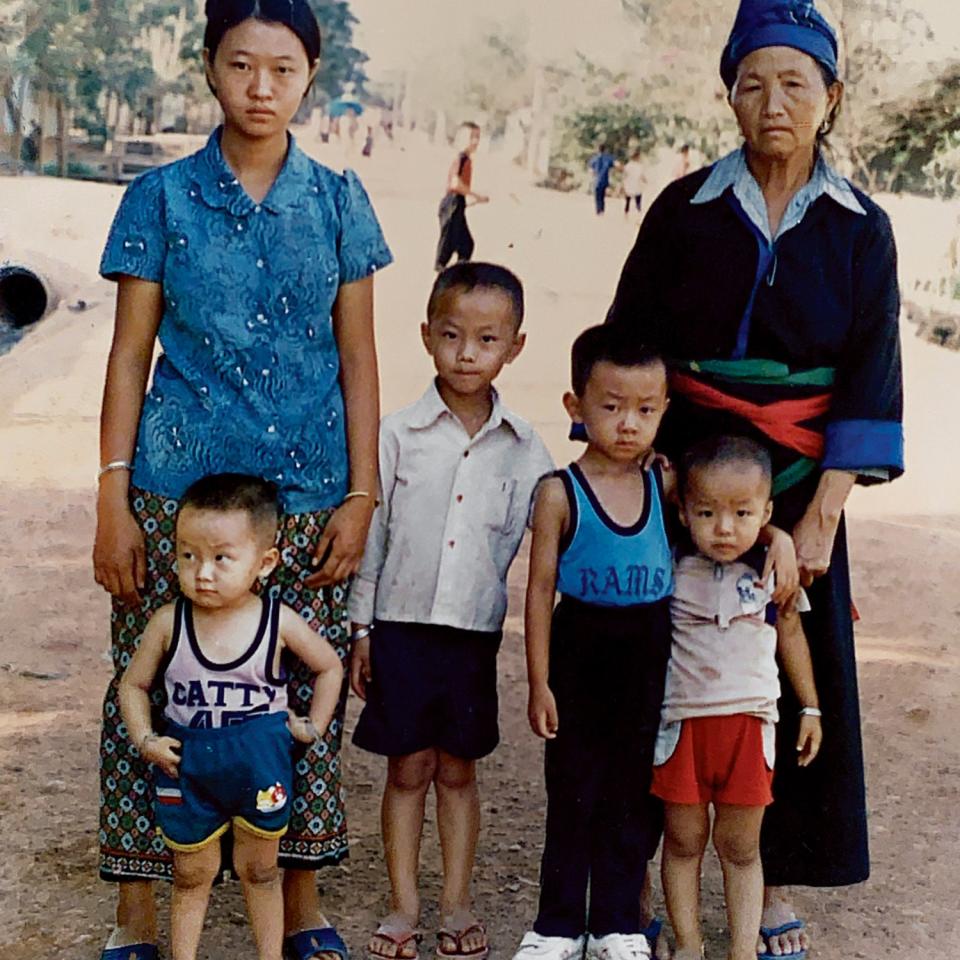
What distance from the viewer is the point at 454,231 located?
7004 millimetres

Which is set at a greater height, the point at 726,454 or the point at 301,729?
the point at 726,454

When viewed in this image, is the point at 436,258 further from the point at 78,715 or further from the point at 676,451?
the point at 676,451

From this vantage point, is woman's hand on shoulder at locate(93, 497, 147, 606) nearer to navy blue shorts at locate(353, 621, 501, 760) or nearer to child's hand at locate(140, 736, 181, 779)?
child's hand at locate(140, 736, 181, 779)

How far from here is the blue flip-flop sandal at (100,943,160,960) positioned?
10.0ft

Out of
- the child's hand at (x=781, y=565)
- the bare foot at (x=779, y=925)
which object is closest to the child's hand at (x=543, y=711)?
the child's hand at (x=781, y=565)

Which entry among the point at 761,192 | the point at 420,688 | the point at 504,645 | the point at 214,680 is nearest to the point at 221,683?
the point at 214,680

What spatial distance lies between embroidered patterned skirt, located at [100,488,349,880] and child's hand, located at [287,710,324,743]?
Answer: 0.07 metres

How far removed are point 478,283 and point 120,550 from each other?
34.4 inches

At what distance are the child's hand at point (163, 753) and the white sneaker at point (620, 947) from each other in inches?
36.9

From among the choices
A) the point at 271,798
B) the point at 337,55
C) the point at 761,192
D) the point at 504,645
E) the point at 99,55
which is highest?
the point at 337,55

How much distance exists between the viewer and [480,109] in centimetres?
680

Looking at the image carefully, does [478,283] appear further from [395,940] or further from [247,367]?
[395,940]

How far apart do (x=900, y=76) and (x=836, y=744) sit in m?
4.46

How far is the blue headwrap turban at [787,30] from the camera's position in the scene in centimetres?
284
